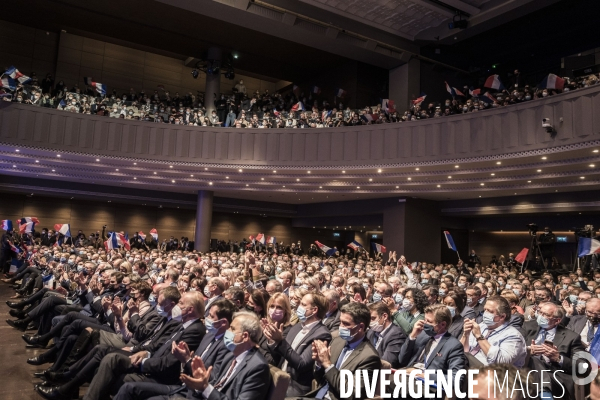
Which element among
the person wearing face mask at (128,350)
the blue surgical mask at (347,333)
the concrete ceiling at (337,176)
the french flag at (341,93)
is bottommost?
the person wearing face mask at (128,350)

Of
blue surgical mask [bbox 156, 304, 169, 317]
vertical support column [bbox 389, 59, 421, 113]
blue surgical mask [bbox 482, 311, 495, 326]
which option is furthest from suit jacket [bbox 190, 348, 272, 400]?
vertical support column [bbox 389, 59, 421, 113]

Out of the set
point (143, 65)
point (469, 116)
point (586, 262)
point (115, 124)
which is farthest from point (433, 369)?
point (143, 65)

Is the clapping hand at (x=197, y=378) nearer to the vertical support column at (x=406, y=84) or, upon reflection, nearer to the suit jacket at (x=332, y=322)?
the suit jacket at (x=332, y=322)

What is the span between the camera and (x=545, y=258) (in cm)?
1623

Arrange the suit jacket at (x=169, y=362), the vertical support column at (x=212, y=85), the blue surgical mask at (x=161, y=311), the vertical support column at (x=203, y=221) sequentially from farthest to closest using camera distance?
the vertical support column at (x=212, y=85), the vertical support column at (x=203, y=221), the blue surgical mask at (x=161, y=311), the suit jacket at (x=169, y=362)

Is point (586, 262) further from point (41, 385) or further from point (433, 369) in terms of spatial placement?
point (41, 385)

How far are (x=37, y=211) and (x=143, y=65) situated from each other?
354 inches

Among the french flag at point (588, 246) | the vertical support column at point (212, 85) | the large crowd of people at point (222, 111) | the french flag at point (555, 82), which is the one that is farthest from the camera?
the vertical support column at point (212, 85)

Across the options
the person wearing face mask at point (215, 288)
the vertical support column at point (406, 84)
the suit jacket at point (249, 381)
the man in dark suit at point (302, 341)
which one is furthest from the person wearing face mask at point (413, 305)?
the vertical support column at point (406, 84)

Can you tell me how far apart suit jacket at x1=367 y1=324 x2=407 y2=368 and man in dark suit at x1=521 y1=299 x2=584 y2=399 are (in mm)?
1093

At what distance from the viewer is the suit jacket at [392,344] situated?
4422 millimetres

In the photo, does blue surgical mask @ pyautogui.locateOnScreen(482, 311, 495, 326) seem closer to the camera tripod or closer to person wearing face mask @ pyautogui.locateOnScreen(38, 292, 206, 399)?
person wearing face mask @ pyautogui.locateOnScreen(38, 292, 206, 399)

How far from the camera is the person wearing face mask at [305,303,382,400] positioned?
3329 millimetres

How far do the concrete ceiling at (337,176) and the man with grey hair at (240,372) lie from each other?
11443mm
